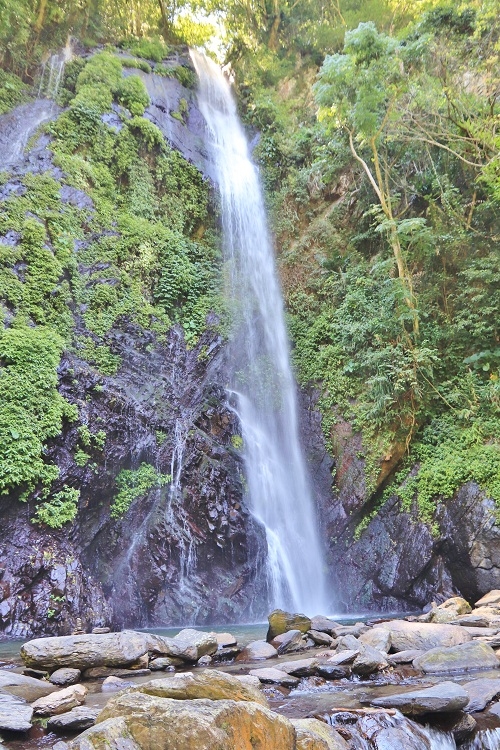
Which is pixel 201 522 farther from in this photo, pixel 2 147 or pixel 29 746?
pixel 2 147

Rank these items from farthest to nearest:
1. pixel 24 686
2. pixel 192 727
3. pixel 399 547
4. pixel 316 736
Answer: pixel 399 547
pixel 24 686
pixel 316 736
pixel 192 727

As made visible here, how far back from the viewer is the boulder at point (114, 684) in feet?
14.9

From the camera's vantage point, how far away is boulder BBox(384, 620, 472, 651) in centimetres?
586

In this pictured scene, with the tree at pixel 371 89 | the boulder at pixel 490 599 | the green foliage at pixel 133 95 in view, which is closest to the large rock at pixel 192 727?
the boulder at pixel 490 599

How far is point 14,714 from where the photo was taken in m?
3.63

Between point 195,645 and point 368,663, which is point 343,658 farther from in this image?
point 195,645

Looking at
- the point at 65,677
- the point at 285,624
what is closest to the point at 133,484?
the point at 285,624

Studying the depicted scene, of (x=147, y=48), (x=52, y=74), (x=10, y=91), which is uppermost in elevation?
(x=147, y=48)

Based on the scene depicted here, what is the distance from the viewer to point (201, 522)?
36.6 feet

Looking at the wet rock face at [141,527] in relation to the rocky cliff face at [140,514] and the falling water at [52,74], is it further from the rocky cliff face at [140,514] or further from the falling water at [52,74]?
the falling water at [52,74]

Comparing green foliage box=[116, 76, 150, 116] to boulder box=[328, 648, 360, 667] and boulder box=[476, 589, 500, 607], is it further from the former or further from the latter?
boulder box=[328, 648, 360, 667]

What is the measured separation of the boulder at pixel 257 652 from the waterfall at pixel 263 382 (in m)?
4.65

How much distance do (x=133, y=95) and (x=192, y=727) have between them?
58.1 feet

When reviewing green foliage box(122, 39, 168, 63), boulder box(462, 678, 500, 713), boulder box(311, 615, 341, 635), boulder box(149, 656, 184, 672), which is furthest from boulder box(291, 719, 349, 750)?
green foliage box(122, 39, 168, 63)
